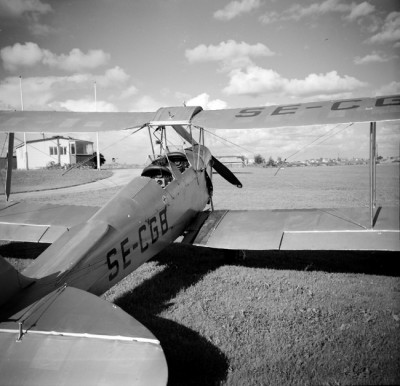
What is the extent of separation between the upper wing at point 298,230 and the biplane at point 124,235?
0.05 ft

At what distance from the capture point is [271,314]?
4.29m

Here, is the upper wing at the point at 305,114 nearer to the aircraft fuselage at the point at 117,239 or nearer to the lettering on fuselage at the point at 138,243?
the aircraft fuselage at the point at 117,239

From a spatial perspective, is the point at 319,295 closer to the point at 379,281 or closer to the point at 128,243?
the point at 379,281

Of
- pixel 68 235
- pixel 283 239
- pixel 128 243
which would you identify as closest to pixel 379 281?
pixel 283 239

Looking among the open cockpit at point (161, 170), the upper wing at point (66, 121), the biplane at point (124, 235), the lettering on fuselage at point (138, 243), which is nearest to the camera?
the biplane at point (124, 235)

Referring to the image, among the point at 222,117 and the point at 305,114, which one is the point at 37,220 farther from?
the point at 305,114

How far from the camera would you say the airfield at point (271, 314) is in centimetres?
316

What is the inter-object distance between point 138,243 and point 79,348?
7.43 ft

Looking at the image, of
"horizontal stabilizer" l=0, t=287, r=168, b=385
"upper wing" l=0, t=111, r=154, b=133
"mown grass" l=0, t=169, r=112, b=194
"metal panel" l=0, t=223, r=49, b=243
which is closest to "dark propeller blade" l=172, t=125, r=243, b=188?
"upper wing" l=0, t=111, r=154, b=133

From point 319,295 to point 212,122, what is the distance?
121 inches

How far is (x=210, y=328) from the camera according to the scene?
3.95 m

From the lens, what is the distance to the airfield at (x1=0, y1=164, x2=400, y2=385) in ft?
10.4

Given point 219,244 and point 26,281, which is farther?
point 219,244

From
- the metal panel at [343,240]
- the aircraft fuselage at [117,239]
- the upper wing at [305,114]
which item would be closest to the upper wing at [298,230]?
the metal panel at [343,240]
